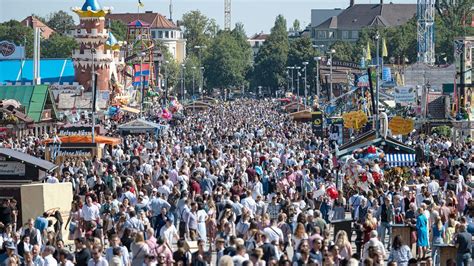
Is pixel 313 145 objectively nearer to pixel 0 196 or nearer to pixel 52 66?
pixel 0 196

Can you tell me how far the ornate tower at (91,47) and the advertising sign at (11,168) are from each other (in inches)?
2776

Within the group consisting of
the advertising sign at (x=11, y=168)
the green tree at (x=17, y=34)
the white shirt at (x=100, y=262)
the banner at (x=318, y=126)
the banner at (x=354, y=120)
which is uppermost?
the green tree at (x=17, y=34)

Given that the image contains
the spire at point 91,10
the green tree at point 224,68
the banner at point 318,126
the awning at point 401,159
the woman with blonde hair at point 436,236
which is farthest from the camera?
the green tree at point 224,68

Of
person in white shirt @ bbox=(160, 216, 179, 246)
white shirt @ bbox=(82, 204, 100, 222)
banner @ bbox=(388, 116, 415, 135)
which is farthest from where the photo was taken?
banner @ bbox=(388, 116, 415, 135)

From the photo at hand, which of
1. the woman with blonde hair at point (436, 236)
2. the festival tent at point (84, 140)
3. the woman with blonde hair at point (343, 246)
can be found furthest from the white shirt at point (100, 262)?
the festival tent at point (84, 140)

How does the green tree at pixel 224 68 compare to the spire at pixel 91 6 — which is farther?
the green tree at pixel 224 68

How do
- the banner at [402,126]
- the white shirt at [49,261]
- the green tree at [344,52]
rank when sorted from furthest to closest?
1. the green tree at [344,52]
2. the banner at [402,126]
3. the white shirt at [49,261]

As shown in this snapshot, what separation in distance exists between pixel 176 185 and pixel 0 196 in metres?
4.87

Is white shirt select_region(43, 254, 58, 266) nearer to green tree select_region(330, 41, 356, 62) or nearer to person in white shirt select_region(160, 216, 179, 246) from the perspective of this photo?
person in white shirt select_region(160, 216, 179, 246)

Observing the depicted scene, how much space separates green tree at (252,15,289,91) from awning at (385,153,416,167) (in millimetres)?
132605

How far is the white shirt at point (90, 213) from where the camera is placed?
1025 inches

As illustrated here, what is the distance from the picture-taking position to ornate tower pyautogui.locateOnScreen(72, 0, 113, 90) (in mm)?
99438

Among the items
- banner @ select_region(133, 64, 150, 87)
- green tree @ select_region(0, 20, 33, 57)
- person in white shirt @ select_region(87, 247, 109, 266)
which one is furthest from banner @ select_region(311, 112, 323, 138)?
green tree @ select_region(0, 20, 33, 57)

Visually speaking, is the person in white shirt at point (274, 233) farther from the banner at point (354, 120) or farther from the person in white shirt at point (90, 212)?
the banner at point (354, 120)
